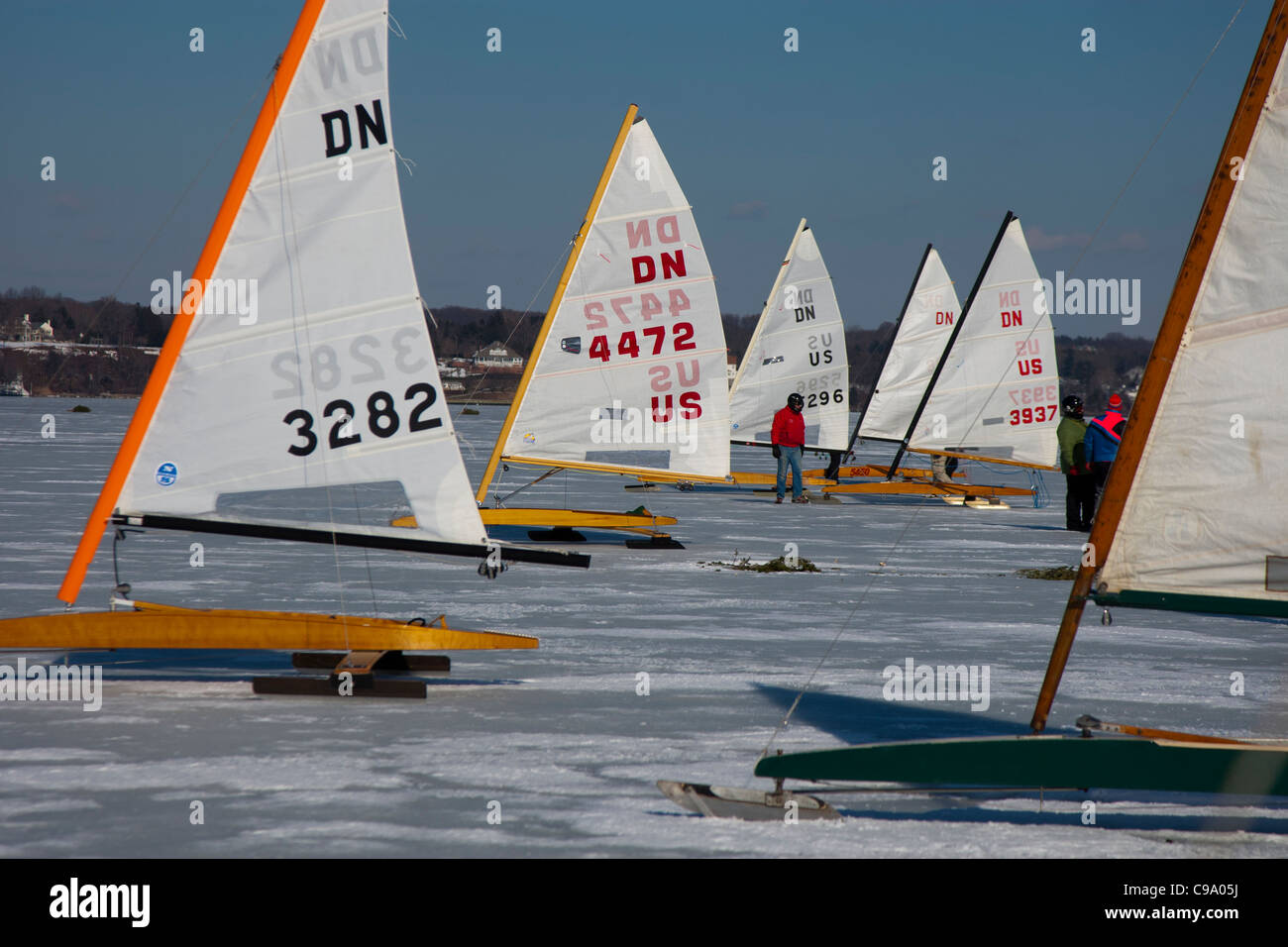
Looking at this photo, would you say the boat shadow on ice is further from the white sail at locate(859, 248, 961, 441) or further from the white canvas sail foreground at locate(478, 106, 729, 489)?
the white sail at locate(859, 248, 961, 441)

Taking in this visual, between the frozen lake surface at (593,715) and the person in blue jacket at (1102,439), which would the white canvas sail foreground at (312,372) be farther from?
the person in blue jacket at (1102,439)

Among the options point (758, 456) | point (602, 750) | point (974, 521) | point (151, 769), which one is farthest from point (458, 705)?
point (758, 456)

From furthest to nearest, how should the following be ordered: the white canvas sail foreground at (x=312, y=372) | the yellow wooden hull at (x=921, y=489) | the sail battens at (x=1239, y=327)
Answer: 1. the yellow wooden hull at (x=921, y=489)
2. the white canvas sail foreground at (x=312, y=372)
3. the sail battens at (x=1239, y=327)

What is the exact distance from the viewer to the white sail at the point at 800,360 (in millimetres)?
23734

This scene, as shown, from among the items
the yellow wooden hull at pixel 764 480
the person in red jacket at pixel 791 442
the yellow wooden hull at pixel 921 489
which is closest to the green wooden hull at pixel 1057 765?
the person in red jacket at pixel 791 442

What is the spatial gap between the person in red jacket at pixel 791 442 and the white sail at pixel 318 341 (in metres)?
13.1

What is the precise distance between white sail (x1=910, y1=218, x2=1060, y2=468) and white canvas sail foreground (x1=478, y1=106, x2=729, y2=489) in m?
7.54

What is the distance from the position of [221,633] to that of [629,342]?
834 centimetres

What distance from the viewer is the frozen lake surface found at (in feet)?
14.3

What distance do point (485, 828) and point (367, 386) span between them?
2866 mm

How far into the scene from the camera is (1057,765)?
14.3 feet

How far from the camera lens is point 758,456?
36094mm

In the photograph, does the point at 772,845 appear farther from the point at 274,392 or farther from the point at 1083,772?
the point at 274,392

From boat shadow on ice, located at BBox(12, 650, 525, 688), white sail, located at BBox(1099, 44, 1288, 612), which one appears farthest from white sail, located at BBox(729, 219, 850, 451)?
white sail, located at BBox(1099, 44, 1288, 612)
